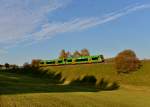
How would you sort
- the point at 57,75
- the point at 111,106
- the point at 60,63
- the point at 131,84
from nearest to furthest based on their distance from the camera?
1. the point at 111,106
2. the point at 131,84
3. the point at 57,75
4. the point at 60,63

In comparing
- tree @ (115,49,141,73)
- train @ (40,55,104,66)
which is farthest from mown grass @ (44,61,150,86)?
train @ (40,55,104,66)

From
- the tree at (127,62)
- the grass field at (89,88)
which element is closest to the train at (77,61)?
the grass field at (89,88)

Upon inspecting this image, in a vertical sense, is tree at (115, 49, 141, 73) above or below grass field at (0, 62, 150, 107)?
above

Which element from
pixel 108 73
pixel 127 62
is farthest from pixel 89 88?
pixel 108 73

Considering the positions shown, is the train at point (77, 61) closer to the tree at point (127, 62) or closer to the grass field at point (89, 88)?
the grass field at point (89, 88)

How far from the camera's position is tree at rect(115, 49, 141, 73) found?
9506 cm

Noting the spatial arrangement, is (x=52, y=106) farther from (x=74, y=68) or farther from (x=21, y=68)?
(x=21, y=68)

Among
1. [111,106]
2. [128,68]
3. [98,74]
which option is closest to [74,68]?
[98,74]

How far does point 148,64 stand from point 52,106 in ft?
241

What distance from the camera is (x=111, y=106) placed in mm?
35469

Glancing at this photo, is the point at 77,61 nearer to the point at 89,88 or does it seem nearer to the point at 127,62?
the point at 127,62

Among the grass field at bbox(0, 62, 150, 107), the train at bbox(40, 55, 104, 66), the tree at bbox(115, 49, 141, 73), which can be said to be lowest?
the grass field at bbox(0, 62, 150, 107)

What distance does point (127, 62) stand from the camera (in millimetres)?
95625

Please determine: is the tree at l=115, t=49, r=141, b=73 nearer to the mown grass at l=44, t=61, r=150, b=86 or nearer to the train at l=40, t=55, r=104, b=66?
the mown grass at l=44, t=61, r=150, b=86
